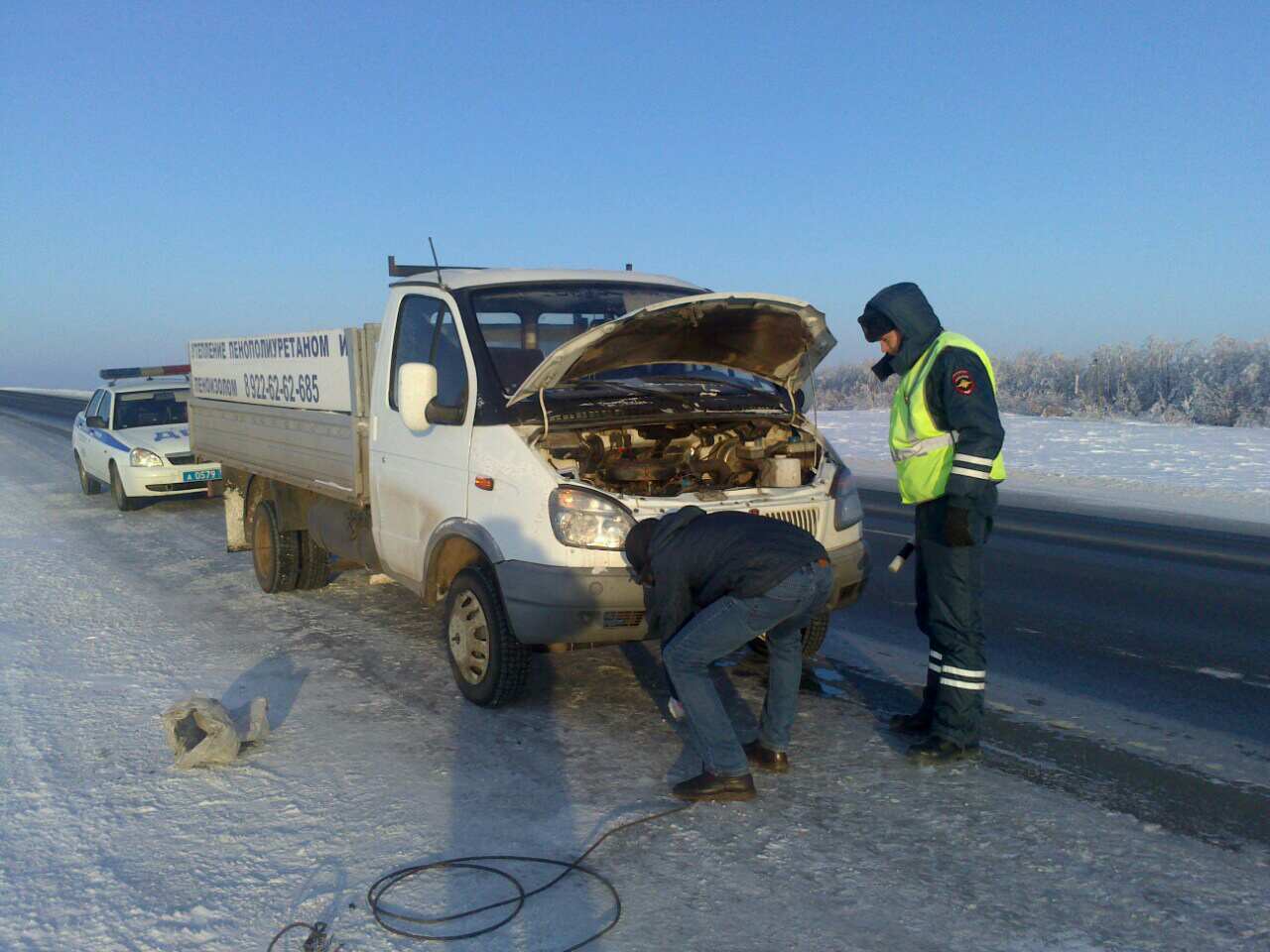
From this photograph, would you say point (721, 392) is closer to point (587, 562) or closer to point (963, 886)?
point (587, 562)

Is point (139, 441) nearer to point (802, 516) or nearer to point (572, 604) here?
point (572, 604)

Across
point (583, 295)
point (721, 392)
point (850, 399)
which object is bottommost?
point (850, 399)

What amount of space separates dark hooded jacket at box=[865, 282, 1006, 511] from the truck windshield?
61.2 inches

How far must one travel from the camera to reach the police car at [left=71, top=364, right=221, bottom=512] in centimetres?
1332

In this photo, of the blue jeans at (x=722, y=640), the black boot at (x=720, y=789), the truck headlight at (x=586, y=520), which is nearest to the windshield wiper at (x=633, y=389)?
the truck headlight at (x=586, y=520)

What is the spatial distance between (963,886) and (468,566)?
2856mm

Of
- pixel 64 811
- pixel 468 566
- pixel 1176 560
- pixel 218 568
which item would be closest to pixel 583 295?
pixel 468 566

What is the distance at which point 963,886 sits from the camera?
3.55 meters

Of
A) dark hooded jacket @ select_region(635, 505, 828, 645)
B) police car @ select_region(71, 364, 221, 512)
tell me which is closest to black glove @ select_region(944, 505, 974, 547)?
dark hooded jacket @ select_region(635, 505, 828, 645)

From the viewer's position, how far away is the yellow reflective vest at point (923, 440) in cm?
473

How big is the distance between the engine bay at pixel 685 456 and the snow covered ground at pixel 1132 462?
9.70 meters

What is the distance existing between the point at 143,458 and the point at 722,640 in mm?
11371

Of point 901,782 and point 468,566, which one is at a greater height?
point 468,566

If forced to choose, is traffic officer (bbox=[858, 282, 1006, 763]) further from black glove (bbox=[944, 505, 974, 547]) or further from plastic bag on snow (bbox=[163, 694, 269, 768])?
plastic bag on snow (bbox=[163, 694, 269, 768])
